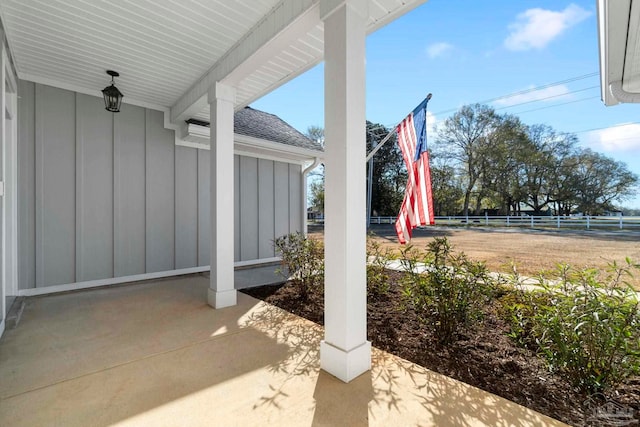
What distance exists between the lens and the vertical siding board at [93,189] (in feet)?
13.8

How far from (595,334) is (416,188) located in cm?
176

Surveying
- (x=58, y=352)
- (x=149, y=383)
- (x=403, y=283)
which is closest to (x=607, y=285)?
(x=403, y=283)

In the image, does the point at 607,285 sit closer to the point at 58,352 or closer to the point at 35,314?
the point at 58,352

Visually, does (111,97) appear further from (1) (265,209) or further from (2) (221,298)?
(1) (265,209)

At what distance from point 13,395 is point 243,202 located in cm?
462

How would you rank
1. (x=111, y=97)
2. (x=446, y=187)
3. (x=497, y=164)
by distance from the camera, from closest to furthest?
(x=111, y=97)
(x=446, y=187)
(x=497, y=164)

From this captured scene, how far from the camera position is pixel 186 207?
528 centimetres

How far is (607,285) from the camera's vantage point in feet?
5.74

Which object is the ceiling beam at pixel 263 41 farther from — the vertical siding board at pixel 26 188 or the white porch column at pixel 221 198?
the vertical siding board at pixel 26 188

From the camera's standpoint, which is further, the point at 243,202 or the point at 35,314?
the point at 243,202

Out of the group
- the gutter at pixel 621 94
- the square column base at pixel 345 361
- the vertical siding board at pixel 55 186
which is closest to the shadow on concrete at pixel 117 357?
the square column base at pixel 345 361

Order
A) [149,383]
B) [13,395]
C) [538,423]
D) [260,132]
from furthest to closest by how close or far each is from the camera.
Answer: [260,132] → [149,383] → [13,395] → [538,423]

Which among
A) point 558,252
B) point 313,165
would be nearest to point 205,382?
point 313,165

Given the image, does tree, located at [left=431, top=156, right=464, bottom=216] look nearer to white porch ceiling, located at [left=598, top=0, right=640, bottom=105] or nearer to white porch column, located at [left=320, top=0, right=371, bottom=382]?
white porch ceiling, located at [left=598, top=0, right=640, bottom=105]
